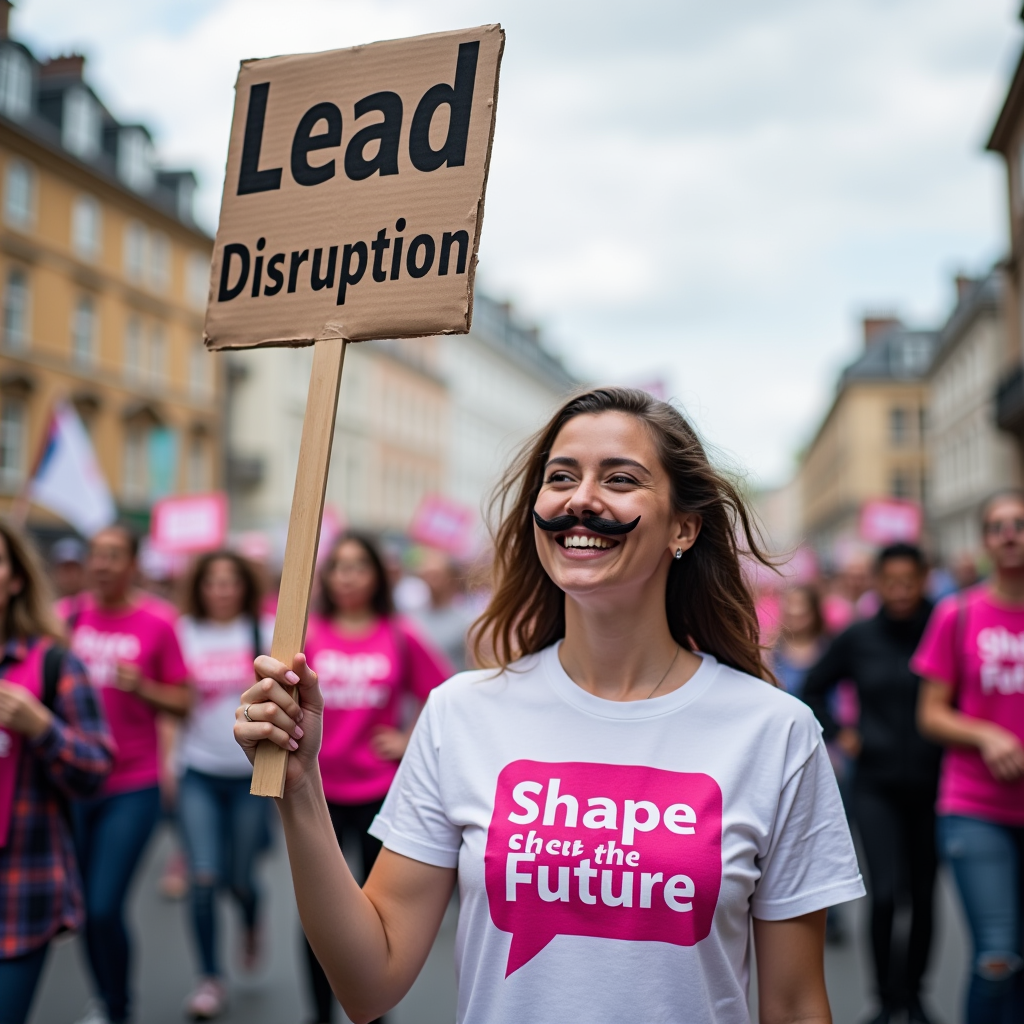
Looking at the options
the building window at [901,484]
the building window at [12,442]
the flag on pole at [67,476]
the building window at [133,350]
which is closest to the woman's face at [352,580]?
the flag on pole at [67,476]

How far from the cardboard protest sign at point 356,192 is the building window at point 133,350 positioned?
3348cm

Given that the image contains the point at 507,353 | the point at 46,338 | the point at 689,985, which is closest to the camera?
the point at 689,985

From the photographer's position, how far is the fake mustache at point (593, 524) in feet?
7.30

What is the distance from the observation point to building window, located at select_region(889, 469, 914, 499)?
223 ft

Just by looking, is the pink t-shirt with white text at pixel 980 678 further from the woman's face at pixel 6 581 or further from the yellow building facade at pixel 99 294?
Result: the yellow building facade at pixel 99 294

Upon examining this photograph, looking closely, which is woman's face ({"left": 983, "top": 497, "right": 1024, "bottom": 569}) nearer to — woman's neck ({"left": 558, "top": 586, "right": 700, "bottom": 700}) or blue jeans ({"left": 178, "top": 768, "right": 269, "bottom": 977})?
woman's neck ({"left": 558, "top": 586, "right": 700, "bottom": 700})

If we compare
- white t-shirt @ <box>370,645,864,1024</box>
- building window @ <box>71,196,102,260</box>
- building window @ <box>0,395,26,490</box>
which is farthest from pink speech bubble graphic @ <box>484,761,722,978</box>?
building window @ <box>71,196,102,260</box>

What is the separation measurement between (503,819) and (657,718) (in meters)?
0.33

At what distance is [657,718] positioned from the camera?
2209 millimetres

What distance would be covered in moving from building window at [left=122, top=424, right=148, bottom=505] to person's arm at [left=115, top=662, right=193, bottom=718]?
96.6ft

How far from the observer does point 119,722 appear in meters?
5.31

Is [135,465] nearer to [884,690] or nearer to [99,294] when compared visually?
[99,294]

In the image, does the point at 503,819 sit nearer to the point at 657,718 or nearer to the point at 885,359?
the point at 657,718

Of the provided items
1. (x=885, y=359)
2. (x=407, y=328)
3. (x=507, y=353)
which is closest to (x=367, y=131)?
(x=407, y=328)
